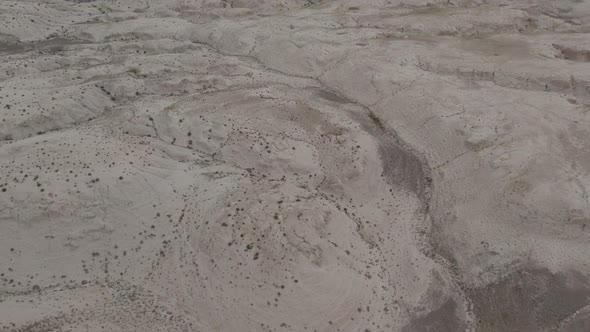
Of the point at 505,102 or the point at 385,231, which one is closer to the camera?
the point at 385,231

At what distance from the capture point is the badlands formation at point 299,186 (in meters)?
31.6

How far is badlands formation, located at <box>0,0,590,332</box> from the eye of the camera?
31594mm

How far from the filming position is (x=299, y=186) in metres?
38.4

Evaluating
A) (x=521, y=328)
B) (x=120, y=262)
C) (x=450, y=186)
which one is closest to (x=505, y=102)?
(x=450, y=186)

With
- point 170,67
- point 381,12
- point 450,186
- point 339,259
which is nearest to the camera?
point 339,259

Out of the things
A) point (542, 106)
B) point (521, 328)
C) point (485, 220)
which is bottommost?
point (521, 328)

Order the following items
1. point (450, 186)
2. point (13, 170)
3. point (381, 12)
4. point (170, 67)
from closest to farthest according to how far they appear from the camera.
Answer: point (13, 170) < point (450, 186) < point (170, 67) < point (381, 12)

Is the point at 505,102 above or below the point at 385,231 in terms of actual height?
Answer: above

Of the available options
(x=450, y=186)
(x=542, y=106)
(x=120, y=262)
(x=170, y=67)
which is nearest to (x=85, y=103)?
(x=170, y=67)

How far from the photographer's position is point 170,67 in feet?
180

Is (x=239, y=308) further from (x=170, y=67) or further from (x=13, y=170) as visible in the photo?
(x=170, y=67)

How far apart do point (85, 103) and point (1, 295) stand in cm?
2093

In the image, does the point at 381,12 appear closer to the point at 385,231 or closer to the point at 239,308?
the point at 385,231

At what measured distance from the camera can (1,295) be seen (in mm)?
32000
